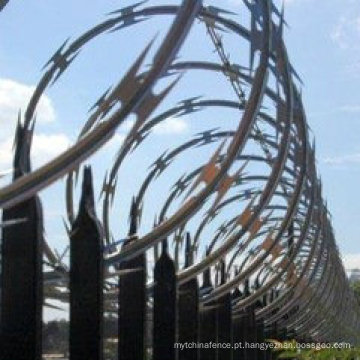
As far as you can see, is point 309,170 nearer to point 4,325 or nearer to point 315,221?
point 315,221

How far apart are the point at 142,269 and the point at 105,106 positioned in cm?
314

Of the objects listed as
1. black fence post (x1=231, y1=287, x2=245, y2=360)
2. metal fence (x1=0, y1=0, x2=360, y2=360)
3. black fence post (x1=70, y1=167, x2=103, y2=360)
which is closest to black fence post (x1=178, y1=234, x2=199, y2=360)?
metal fence (x1=0, y1=0, x2=360, y2=360)

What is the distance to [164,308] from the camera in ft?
28.0

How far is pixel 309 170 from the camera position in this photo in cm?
920

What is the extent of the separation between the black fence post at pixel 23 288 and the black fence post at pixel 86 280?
0.57 meters

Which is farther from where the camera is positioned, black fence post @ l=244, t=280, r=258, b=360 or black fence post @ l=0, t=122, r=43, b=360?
black fence post @ l=244, t=280, r=258, b=360

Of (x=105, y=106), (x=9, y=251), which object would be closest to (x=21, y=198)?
(x=105, y=106)

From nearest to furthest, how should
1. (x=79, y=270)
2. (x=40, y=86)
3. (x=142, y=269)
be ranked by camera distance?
(x=79, y=270) < (x=40, y=86) < (x=142, y=269)

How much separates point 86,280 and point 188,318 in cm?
375

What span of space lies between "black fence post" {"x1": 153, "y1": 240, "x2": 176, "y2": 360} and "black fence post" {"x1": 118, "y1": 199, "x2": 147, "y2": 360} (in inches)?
17.4

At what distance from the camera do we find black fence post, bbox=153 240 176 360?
833 cm

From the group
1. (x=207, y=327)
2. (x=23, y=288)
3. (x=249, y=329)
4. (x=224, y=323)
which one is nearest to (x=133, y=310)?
(x=23, y=288)

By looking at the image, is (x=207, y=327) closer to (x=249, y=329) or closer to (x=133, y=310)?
(x=249, y=329)

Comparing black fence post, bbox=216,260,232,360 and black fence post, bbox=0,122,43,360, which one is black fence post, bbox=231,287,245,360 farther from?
black fence post, bbox=0,122,43,360
